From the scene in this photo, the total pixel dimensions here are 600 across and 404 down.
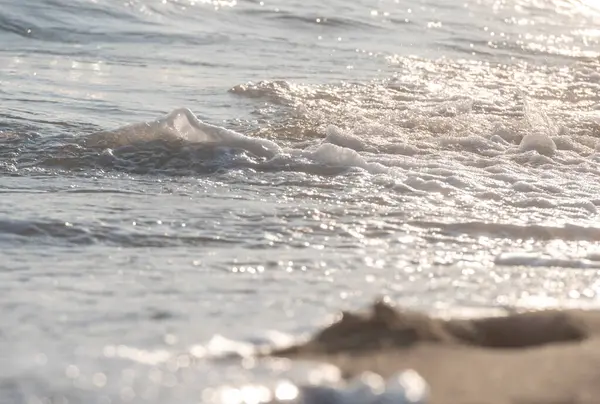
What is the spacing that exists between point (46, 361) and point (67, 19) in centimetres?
912

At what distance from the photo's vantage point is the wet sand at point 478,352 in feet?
6.32

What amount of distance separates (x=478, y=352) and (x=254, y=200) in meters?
2.06

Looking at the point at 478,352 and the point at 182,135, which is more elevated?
the point at 478,352

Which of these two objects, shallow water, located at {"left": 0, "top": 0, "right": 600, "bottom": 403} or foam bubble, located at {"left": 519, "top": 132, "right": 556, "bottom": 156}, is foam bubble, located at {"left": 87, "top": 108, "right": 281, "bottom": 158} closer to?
shallow water, located at {"left": 0, "top": 0, "right": 600, "bottom": 403}

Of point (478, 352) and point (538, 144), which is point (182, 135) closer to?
point (538, 144)

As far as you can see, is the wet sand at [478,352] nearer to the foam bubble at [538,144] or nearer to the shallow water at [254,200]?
the shallow water at [254,200]

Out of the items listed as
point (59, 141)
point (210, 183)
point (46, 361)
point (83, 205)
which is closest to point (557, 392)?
point (46, 361)

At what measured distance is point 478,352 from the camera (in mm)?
2176

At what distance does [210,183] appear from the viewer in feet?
14.7

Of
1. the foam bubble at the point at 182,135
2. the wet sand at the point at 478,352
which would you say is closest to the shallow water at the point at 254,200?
the foam bubble at the point at 182,135

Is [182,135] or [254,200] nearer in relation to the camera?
[254,200]

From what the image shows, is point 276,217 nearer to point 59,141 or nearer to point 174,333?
point 174,333

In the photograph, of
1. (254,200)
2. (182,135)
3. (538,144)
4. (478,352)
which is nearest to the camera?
(478,352)

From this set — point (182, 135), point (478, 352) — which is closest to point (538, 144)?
point (182, 135)
